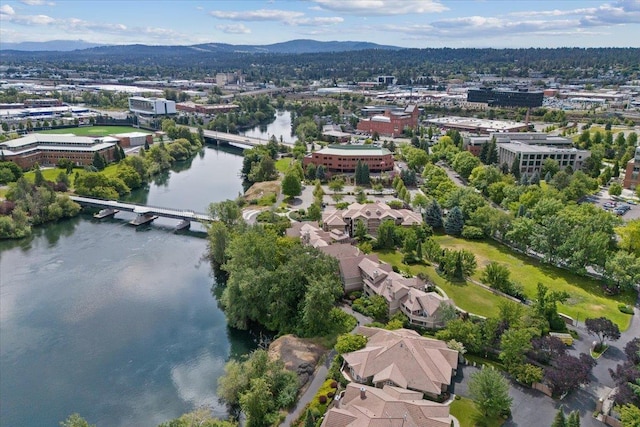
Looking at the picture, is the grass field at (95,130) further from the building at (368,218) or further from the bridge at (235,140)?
the building at (368,218)

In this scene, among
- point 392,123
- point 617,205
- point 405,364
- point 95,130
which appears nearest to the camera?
point 405,364

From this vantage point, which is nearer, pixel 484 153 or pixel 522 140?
pixel 484 153

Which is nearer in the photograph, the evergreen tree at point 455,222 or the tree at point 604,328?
the tree at point 604,328

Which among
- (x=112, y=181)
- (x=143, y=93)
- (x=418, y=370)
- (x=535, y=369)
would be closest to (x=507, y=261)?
(x=535, y=369)

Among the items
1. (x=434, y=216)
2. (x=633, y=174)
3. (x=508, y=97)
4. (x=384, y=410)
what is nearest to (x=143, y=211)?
(x=434, y=216)

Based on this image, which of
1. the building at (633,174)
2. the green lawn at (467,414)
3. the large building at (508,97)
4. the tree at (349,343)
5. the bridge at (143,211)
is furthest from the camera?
the large building at (508,97)

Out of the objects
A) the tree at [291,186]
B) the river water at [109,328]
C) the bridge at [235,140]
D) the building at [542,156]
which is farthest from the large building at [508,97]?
the river water at [109,328]

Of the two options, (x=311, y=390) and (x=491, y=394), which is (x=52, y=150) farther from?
(x=491, y=394)
